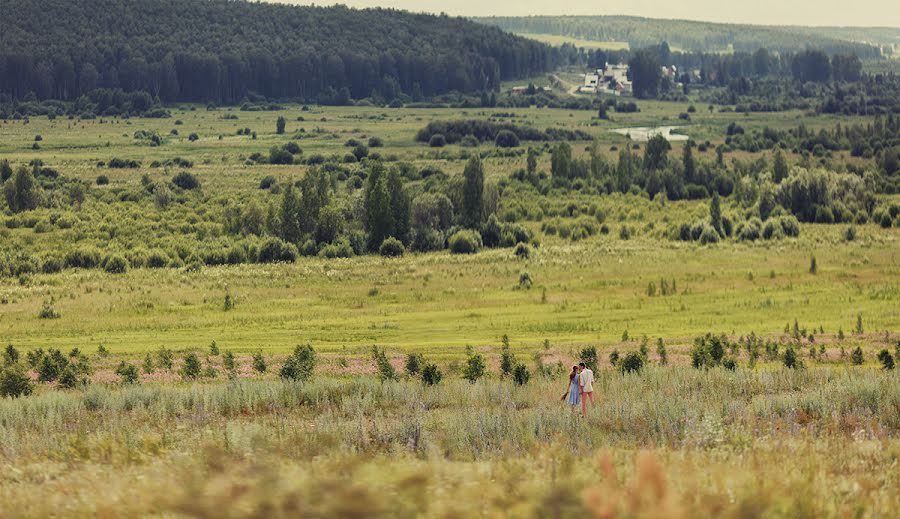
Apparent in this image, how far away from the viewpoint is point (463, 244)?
6900cm

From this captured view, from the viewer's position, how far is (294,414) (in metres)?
23.9

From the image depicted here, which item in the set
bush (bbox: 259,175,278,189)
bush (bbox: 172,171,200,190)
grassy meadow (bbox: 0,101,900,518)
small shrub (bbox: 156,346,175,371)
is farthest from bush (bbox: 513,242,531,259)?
bush (bbox: 172,171,200,190)

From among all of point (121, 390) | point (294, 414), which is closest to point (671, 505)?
point (294, 414)

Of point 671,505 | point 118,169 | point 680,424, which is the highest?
point 671,505

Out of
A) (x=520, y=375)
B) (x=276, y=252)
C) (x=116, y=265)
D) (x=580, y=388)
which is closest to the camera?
(x=580, y=388)

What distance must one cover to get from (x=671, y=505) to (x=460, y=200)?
213 feet

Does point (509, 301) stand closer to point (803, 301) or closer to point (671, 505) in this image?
point (803, 301)

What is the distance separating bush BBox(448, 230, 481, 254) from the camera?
6888cm

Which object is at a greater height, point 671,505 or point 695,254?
point 671,505


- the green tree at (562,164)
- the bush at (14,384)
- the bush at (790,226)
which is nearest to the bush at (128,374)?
the bush at (14,384)

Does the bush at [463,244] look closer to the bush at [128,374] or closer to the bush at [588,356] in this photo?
the bush at [588,356]

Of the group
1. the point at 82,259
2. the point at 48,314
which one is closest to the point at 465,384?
the point at 48,314

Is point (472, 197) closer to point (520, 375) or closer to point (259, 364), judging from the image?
point (259, 364)

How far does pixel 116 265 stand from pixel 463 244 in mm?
19700
